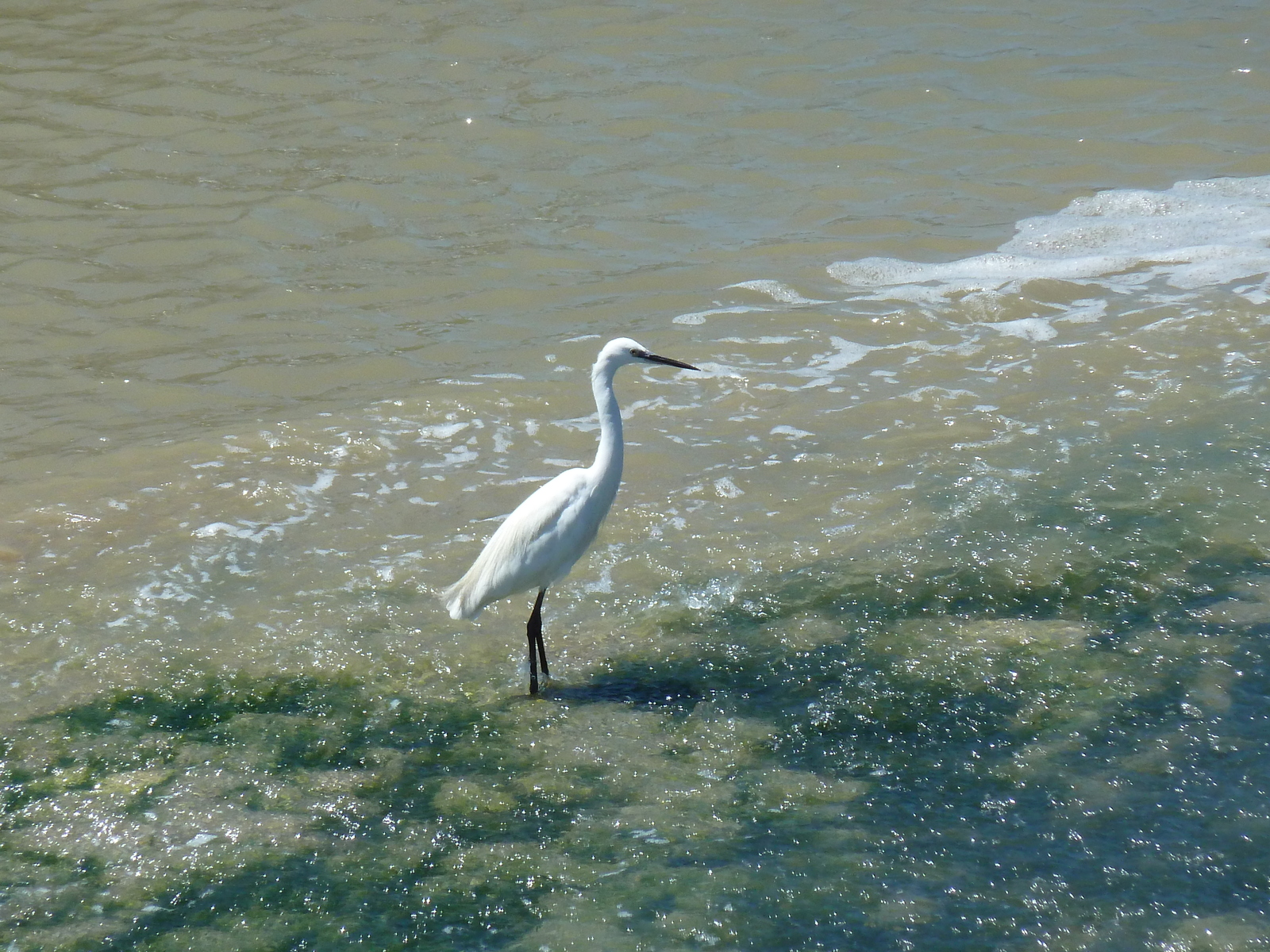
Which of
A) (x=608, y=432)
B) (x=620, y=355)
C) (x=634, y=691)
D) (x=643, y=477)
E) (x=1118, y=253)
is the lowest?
(x=634, y=691)

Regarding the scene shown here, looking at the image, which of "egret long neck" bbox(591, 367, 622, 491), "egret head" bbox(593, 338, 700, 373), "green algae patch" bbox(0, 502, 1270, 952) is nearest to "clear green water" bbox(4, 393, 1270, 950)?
"green algae patch" bbox(0, 502, 1270, 952)

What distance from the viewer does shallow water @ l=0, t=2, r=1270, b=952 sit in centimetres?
328

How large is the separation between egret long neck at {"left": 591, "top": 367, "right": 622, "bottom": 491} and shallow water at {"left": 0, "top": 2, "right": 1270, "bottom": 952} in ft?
2.15

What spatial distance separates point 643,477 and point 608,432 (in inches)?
57.7

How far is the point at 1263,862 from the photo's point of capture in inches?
122

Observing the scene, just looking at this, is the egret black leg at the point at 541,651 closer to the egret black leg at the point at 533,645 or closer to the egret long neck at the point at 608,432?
the egret black leg at the point at 533,645

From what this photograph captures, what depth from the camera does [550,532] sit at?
4.31 metres

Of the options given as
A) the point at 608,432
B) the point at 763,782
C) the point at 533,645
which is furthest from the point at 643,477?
the point at 763,782

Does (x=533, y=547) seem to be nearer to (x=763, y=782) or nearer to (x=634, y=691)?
(x=634, y=691)

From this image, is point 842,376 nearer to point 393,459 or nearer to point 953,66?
point 393,459

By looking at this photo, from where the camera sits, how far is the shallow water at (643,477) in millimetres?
3281

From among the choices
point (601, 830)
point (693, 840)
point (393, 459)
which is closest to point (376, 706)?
point (601, 830)

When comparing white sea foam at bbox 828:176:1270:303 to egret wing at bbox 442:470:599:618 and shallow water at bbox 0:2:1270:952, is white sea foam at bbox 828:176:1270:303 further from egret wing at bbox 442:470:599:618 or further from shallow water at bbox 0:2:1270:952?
egret wing at bbox 442:470:599:618

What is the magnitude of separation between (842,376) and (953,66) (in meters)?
5.53
